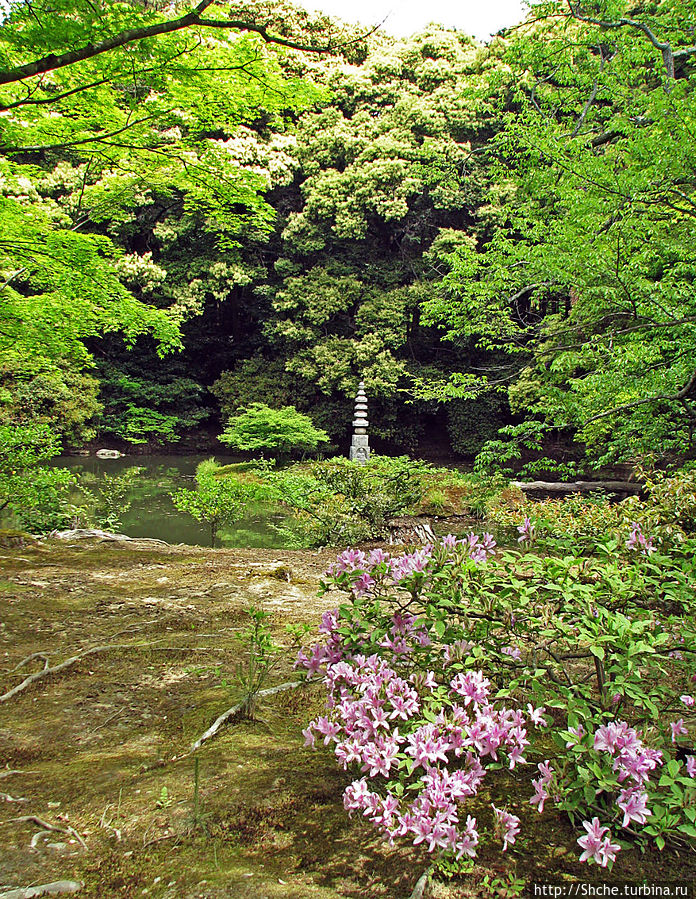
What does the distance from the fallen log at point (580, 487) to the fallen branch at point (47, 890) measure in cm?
797

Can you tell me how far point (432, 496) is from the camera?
25.7 feet

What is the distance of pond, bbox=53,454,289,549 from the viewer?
6.86 m

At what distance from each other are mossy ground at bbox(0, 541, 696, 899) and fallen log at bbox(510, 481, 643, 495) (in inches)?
281

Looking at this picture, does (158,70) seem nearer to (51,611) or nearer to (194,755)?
(51,611)

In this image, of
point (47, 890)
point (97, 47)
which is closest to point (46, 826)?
point (47, 890)

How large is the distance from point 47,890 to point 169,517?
7.88 m

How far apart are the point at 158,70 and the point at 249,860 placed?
10.8 ft

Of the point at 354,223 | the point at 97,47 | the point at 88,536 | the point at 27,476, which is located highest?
the point at 354,223

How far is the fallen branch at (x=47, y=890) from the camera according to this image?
92 cm

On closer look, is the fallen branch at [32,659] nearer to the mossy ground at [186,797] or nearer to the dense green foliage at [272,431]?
the mossy ground at [186,797]

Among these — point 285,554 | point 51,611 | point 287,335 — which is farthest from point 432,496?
point 287,335

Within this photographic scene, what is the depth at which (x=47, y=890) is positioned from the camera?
3.09 ft

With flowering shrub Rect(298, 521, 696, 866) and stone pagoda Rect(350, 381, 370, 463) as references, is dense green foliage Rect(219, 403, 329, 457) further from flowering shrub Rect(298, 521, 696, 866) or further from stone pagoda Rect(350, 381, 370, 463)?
flowering shrub Rect(298, 521, 696, 866)

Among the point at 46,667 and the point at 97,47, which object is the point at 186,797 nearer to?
the point at 46,667
